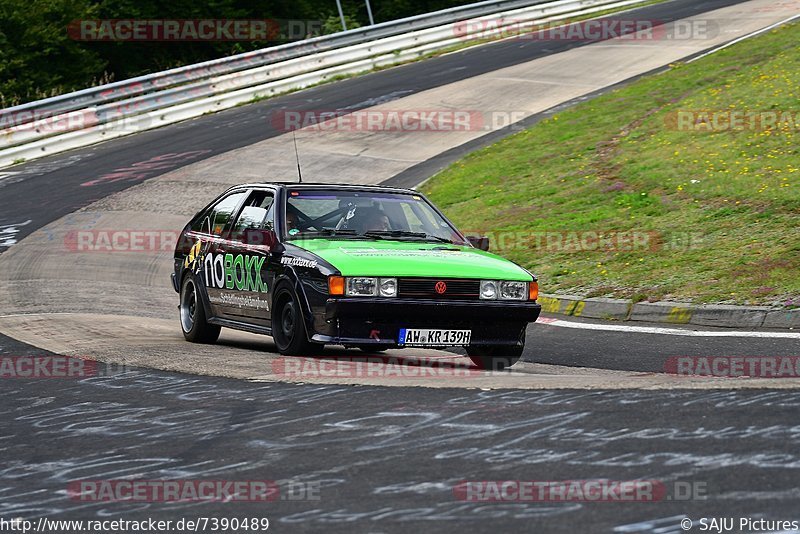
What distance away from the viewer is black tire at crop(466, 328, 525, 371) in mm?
9656

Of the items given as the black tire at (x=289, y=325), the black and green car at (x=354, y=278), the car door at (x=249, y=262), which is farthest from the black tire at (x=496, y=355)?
the car door at (x=249, y=262)

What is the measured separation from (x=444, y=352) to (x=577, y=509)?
634cm

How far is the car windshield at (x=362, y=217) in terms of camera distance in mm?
10281

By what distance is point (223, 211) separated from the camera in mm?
11734

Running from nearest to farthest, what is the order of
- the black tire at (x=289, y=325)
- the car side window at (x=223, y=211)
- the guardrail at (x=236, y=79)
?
the black tire at (x=289, y=325), the car side window at (x=223, y=211), the guardrail at (x=236, y=79)

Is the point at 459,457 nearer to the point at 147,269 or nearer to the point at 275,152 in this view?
the point at 147,269

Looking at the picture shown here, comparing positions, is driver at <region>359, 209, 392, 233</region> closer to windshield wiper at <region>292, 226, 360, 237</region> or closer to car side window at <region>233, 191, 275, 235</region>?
windshield wiper at <region>292, 226, 360, 237</region>

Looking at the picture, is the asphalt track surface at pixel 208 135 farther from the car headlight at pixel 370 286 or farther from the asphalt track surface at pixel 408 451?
the asphalt track surface at pixel 408 451

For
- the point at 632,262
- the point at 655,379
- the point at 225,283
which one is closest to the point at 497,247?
the point at 632,262

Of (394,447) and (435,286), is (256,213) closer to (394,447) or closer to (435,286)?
(435,286)

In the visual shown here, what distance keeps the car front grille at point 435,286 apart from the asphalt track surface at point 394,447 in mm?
1422

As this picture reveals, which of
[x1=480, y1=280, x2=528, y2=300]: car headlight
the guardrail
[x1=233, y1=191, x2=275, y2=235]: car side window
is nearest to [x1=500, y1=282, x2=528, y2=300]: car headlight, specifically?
[x1=480, y1=280, x2=528, y2=300]: car headlight

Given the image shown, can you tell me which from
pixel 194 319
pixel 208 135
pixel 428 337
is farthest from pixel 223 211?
pixel 208 135

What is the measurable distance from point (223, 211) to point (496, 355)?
3.36m
